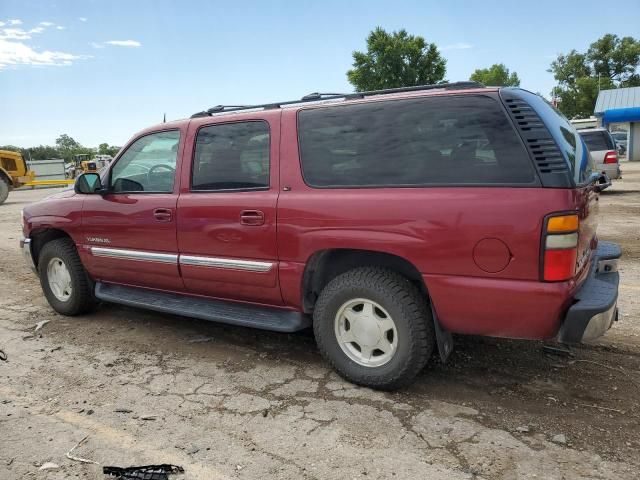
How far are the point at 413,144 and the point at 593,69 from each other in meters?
81.7

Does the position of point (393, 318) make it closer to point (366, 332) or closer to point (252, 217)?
point (366, 332)

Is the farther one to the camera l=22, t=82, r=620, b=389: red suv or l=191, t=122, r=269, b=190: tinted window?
l=191, t=122, r=269, b=190: tinted window

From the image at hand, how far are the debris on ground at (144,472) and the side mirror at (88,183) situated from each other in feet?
8.78

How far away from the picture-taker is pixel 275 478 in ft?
8.17

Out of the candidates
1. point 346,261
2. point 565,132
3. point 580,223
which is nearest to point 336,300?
point 346,261

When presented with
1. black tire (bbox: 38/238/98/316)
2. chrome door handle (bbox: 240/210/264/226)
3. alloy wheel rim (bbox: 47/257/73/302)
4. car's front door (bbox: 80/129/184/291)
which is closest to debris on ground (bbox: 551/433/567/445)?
chrome door handle (bbox: 240/210/264/226)

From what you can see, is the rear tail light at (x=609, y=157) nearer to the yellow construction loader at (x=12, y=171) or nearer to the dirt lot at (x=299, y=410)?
the dirt lot at (x=299, y=410)

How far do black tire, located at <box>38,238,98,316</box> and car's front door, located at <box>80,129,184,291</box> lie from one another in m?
0.18

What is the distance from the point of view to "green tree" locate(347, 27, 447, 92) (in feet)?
161

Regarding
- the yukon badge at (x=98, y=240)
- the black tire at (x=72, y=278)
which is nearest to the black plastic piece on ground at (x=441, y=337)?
the yukon badge at (x=98, y=240)

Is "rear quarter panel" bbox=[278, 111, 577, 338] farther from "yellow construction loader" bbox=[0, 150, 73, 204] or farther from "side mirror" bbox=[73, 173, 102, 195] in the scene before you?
"yellow construction loader" bbox=[0, 150, 73, 204]

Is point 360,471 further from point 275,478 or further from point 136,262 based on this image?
point 136,262

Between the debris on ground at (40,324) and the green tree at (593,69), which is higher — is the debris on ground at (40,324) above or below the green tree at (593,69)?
below

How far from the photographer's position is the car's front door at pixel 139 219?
4145 millimetres
